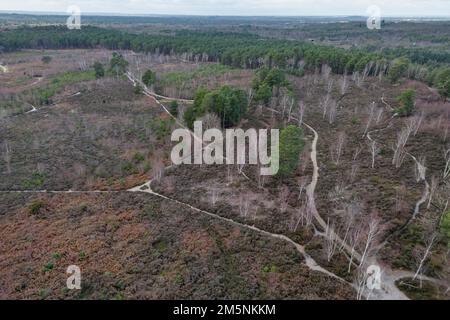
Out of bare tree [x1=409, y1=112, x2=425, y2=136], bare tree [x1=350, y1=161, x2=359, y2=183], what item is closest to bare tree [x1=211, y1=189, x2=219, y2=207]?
bare tree [x1=350, y1=161, x2=359, y2=183]

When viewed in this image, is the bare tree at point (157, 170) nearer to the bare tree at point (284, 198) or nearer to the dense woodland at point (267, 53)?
the bare tree at point (284, 198)

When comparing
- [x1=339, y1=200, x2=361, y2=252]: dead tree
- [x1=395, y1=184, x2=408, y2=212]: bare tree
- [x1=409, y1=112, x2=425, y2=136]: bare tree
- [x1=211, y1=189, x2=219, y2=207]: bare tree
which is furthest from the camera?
[x1=409, y1=112, x2=425, y2=136]: bare tree

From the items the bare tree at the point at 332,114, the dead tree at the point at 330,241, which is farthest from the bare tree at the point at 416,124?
the dead tree at the point at 330,241

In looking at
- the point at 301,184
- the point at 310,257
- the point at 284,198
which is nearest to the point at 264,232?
the point at 310,257

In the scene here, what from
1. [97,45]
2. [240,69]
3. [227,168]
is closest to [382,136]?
[227,168]

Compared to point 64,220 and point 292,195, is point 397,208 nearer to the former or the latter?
point 292,195

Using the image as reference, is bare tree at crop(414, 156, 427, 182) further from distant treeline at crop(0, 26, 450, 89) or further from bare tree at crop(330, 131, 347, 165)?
distant treeline at crop(0, 26, 450, 89)

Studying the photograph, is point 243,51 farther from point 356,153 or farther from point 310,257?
point 310,257
